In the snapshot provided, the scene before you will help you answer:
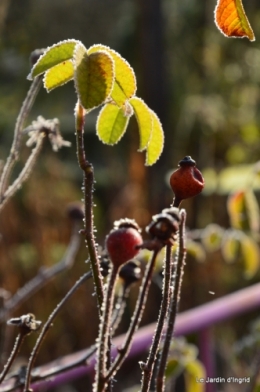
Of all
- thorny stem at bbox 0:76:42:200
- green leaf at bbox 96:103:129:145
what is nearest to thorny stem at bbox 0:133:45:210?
thorny stem at bbox 0:76:42:200

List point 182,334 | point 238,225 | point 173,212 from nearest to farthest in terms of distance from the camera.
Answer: point 173,212
point 182,334
point 238,225

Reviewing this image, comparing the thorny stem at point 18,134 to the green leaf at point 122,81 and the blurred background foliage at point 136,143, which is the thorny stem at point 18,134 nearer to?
the green leaf at point 122,81

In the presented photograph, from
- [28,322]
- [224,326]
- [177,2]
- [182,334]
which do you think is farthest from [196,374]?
[177,2]

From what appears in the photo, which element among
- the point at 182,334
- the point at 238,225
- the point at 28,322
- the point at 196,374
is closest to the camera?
the point at 28,322

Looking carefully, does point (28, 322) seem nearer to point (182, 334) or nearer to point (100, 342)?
point (100, 342)

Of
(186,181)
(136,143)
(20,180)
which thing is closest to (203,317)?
(20,180)
